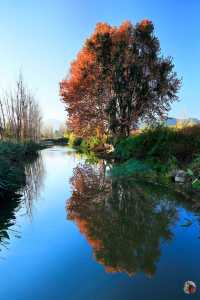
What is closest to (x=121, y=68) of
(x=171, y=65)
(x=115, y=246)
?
(x=171, y=65)

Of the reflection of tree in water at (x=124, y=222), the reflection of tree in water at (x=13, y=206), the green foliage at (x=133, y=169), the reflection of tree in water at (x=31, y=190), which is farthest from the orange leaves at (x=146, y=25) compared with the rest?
the reflection of tree in water at (x=124, y=222)

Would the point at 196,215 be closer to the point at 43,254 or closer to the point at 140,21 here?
the point at 43,254

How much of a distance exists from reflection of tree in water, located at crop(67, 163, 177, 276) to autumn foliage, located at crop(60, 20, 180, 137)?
32.2ft

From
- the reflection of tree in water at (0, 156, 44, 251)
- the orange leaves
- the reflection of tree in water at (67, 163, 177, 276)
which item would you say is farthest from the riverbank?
the orange leaves

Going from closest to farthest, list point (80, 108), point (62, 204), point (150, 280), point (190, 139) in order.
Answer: point (150, 280), point (62, 204), point (190, 139), point (80, 108)

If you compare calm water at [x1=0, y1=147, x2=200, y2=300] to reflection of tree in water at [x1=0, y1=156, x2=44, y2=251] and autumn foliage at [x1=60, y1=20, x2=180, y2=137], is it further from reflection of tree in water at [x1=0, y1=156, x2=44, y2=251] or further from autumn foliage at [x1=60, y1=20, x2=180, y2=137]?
autumn foliage at [x1=60, y1=20, x2=180, y2=137]

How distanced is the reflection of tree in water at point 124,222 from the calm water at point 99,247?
0.04 feet

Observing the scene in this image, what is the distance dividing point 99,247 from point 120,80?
13965 mm

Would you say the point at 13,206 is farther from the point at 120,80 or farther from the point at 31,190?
the point at 120,80

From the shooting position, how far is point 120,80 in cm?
1670

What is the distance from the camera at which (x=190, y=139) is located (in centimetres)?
970

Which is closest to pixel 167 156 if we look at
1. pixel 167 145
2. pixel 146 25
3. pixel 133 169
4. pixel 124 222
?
pixel 167 145

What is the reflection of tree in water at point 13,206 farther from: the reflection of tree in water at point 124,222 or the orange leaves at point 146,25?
the orange leaves at point 146,25

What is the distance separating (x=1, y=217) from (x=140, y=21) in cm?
1517
